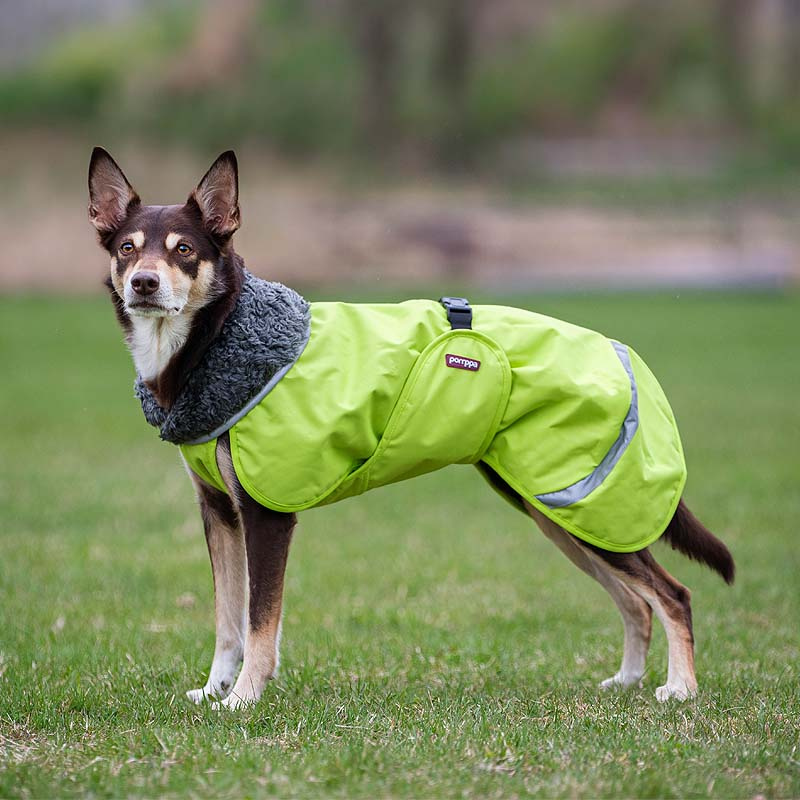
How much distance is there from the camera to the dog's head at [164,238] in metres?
4.55

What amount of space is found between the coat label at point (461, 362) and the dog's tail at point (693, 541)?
1170 millimetres

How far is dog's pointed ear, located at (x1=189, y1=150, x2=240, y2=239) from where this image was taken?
477 centimetres

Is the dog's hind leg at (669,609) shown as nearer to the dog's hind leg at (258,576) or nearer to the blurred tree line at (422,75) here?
the dog's hind leg at (258,576)

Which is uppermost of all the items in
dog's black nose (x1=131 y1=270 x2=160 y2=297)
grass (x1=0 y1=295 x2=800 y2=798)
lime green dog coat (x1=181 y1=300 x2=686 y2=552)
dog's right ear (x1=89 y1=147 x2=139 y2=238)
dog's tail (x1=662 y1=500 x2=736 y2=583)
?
dog's right ear (x1=89 y1=147 x2=139 y2=238)

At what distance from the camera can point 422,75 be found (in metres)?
38.2

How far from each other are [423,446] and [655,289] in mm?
21925

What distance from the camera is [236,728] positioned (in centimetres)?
434

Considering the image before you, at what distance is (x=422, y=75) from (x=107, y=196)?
34800 mm

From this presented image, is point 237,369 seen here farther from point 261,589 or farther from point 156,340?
point 261,589

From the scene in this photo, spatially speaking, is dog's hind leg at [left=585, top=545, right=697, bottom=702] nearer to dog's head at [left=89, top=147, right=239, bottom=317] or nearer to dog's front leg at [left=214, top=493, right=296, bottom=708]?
dog's front leg at [left=214, top=493, right=296, bottom=708]

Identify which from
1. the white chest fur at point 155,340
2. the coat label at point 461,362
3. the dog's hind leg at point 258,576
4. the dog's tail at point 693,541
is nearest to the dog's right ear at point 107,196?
the white chest fur at point 155,340

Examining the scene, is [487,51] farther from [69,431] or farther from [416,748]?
[416,748]

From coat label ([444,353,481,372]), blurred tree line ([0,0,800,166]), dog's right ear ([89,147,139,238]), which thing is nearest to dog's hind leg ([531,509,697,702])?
coat label ([444,353,481,372])

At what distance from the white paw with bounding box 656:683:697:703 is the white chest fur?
2484 millimetres
